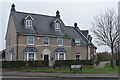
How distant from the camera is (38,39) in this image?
1778 inches

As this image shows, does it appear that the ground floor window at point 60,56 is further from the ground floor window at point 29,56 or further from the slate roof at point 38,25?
the ground floor window at point 29,56

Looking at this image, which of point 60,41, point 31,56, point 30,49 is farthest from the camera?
point 60,41

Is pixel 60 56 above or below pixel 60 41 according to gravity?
below

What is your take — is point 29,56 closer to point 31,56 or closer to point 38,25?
point 31,56

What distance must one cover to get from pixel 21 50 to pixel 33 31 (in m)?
4.45

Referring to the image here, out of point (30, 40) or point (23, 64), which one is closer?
point (23, 64)

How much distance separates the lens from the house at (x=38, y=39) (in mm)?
43406

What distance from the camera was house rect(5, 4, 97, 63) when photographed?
43.4 m

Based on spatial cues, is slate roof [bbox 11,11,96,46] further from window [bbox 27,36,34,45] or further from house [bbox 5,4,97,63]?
window [bbox 27,36,34,45]

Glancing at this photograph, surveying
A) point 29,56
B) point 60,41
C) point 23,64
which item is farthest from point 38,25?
point 23,64

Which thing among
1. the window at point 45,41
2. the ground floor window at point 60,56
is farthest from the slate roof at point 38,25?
the ground floor window at point 60,56

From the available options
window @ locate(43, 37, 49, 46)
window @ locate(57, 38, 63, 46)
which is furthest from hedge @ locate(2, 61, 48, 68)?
window @ locate(57, 38, 63, 46)

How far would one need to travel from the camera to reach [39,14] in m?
50.1

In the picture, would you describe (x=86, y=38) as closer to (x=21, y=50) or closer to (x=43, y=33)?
(x=43, y=33)
